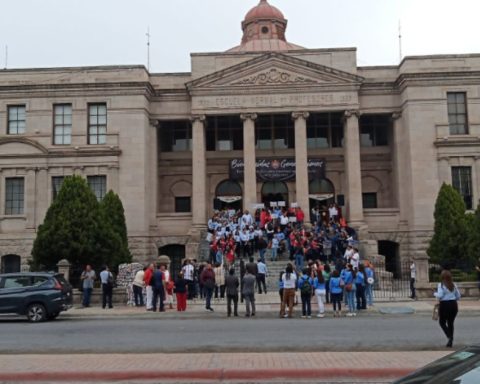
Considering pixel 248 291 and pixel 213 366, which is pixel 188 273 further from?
pixel 213 366

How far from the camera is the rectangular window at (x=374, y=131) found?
1724 inches

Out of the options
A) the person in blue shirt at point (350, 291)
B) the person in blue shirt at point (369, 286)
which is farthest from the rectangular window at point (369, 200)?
the person in blue shirt at point (350, 291)

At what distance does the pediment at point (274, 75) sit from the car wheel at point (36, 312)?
75.7 ft

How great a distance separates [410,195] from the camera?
3856cm

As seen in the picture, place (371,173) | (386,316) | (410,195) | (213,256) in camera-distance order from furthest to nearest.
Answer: (371,173) → (410,195) → (213,256) → (386,316)

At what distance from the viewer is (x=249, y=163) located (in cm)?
3950

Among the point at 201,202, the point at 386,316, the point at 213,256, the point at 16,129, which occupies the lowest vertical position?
the point at 386,316

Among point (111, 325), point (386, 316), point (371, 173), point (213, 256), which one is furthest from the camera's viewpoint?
point (371, 173)

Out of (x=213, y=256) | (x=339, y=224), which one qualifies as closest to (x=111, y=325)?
(x=213, y=256)

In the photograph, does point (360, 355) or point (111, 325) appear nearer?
point (360, 355)

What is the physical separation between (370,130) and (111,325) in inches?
1197

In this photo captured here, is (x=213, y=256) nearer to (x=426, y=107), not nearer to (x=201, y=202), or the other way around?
(x=201, y=202)

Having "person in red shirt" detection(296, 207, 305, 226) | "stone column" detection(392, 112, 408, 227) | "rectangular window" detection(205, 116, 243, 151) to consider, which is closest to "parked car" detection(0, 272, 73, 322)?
"person in red shirt" detection(296, 207, 305, 226)

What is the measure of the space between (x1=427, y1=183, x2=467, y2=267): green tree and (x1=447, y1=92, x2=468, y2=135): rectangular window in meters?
7.12
